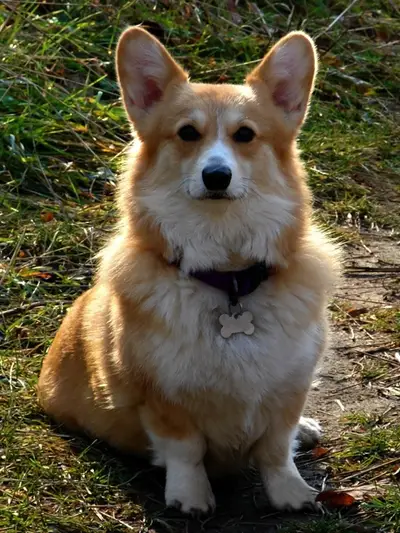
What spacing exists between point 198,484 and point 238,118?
1.10 metres

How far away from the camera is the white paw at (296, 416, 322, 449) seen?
11.1ft

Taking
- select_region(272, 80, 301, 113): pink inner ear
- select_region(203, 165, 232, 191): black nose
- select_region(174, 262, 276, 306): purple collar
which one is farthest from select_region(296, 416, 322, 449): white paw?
select_region(272, 80, 301, 113): pink inner ear

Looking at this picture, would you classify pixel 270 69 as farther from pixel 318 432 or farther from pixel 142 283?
pixel 318 432

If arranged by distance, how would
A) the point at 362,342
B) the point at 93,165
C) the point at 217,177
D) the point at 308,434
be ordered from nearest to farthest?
the point at 217,177 < the point at 308,434 < the point at 362,342 < the point at 93,165

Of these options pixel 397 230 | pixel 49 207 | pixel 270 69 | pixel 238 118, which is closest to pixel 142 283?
pixel 238 118

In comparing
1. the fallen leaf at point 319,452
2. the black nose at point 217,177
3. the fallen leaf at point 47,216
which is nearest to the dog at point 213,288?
the black nose at point 217,177

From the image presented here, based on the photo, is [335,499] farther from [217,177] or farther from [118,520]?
[217,177]

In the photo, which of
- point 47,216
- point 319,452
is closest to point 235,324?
point 319,452

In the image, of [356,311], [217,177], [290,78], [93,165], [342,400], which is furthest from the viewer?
[93,165]

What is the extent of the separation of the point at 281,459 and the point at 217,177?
88cm

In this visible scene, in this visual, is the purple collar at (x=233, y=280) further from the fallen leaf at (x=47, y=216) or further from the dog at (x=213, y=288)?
the fallen leaf at (x=47, y=216)

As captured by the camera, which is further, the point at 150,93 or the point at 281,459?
the point at 150,93

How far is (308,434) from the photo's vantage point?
3420mm

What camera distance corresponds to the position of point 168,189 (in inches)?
122
